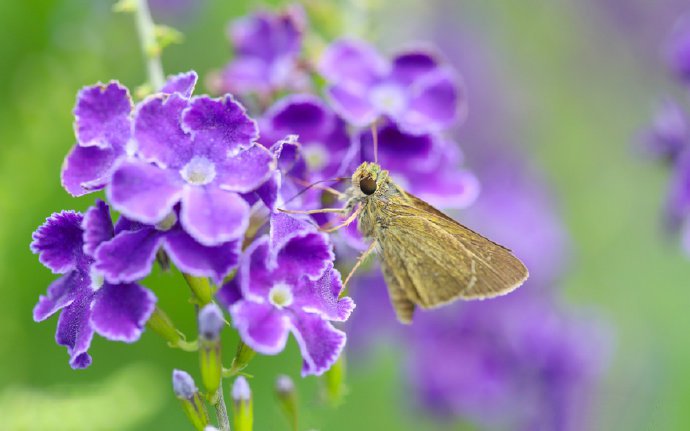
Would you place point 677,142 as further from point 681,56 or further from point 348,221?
point 348,221

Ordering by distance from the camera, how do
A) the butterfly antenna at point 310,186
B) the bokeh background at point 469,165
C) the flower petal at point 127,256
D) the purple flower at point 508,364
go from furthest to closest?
the purple flower at point 508,364 → the bokeh background at point 469,165 → the butterfly antenna at point 310,186 → the flower petal at point 127,256

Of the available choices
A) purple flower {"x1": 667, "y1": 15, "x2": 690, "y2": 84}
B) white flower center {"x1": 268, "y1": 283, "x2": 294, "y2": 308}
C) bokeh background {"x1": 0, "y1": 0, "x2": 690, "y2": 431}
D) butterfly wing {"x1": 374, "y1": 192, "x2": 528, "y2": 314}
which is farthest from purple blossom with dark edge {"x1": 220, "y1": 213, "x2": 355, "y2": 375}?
purple flower {"x1": 667, "y1": 15, "x2": 690, "y2": 84}

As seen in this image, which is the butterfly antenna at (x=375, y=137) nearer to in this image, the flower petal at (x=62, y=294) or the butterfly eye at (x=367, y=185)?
the butterfly eye at (x=367, y=185)

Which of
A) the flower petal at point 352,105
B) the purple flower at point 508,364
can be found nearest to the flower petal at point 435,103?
the flower petal at point 352,105

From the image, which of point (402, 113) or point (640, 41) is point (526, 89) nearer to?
point (640, 41)

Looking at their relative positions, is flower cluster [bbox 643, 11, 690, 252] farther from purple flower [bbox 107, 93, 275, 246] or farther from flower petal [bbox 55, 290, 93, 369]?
flower petal [bbox 55, 290, 93, 369]

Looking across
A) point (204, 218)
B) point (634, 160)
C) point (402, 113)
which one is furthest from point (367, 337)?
point (634, 160)
